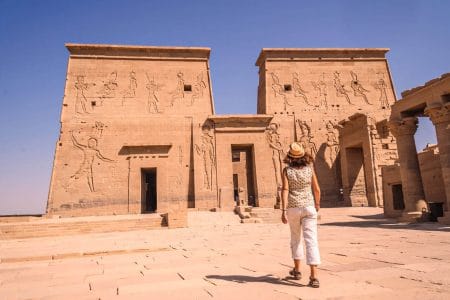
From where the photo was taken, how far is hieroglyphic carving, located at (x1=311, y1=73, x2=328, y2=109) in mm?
21972

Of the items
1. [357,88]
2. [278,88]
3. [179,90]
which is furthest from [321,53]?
[179,90]

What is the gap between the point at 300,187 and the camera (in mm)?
3641

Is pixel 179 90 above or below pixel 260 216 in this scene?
above

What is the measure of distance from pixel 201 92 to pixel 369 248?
17.1 metres

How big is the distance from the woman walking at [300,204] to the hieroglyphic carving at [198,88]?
17.7m

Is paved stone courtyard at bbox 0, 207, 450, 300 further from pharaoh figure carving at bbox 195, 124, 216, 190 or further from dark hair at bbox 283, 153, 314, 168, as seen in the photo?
pharaoh figure carving at bbox 195, 124, 216, 190

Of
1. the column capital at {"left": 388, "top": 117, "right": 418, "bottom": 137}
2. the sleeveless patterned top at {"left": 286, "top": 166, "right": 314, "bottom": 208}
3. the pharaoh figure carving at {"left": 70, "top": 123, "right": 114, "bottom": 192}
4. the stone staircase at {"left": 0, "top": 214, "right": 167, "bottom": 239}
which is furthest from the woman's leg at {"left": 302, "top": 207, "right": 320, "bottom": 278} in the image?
the pharaoh figure carving at {"left": 70, "top": 123, "right": 114, "bottom": 192}

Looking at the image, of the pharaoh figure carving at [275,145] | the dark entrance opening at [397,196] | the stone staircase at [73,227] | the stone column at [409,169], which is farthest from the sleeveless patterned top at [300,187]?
the pharaoh figure carving at [275,145]

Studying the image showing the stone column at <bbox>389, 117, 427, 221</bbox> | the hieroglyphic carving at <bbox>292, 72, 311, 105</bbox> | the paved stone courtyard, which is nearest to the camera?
the paved stone courtyard

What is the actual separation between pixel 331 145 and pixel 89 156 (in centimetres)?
1496

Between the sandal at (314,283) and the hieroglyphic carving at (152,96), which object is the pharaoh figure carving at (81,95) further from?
the sandal at (314,283)

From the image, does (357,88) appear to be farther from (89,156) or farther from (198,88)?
(89,156)

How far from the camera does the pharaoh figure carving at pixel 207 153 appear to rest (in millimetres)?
19359

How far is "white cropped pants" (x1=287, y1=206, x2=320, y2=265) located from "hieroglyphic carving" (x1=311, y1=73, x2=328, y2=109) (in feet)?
64.1
